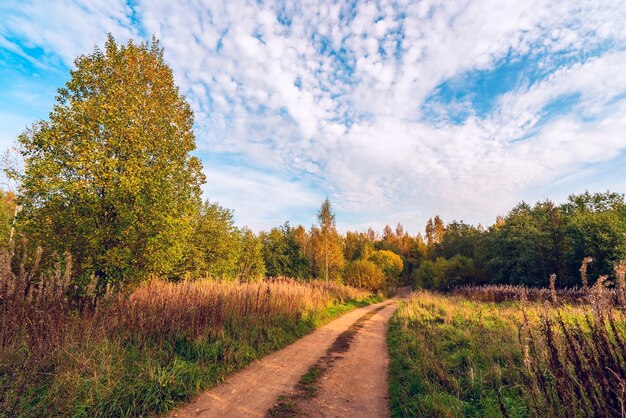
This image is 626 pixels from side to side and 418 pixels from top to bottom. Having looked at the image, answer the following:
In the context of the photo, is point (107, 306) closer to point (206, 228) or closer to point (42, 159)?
point (42, 159)

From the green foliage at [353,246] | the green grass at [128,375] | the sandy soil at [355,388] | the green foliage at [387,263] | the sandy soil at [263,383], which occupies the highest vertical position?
the green foliage at [353,246]

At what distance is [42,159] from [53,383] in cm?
706

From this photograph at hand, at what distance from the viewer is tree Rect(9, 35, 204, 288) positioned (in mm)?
8672

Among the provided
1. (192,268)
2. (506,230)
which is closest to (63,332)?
(192,268)

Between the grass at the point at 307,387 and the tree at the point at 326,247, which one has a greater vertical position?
the tree at the point at 326,247

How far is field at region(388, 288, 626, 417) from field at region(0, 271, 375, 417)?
14.1ft

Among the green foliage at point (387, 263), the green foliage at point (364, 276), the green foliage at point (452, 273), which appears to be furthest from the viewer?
the green foliage at point (387, 263)

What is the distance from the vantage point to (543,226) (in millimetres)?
37531

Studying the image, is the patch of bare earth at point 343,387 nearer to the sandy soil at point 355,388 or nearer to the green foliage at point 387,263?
the sandy soil at point 355,388

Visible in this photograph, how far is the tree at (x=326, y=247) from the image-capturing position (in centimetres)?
4278

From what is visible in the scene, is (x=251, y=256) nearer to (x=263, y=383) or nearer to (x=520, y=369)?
(x=263, y=383)

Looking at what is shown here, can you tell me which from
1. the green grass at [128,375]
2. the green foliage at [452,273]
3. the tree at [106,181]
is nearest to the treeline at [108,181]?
the tree at [106,181]

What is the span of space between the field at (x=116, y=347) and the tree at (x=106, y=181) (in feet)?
5.54

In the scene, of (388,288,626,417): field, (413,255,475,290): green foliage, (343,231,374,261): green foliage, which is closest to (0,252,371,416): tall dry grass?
(388,288,626,417): field
